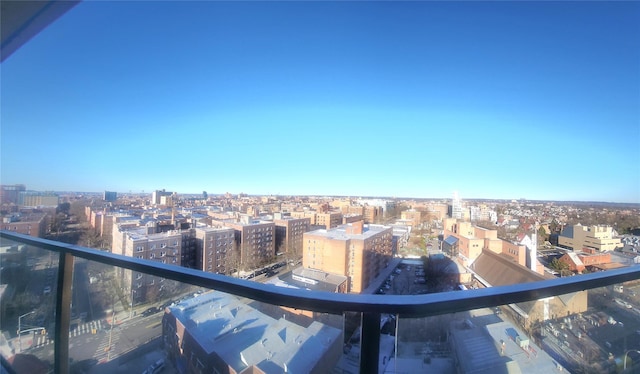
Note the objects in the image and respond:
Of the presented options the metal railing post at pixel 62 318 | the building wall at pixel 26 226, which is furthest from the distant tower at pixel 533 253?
the building wall at pixel 26 226

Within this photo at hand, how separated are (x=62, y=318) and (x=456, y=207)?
8.52 m

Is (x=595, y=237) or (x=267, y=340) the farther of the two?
(x=595, y=237)

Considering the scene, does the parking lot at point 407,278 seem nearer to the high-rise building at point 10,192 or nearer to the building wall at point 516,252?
the building wall at point 516,252

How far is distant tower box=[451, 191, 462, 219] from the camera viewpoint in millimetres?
7535

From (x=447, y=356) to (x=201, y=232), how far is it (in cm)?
483

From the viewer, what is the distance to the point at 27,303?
4.04 feet

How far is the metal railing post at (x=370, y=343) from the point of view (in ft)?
1.59

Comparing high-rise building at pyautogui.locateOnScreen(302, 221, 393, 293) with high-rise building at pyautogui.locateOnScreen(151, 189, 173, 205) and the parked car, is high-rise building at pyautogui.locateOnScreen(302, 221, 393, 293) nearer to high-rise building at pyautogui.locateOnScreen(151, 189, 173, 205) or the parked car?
the parked car

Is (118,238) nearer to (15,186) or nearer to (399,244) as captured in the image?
(15,186)

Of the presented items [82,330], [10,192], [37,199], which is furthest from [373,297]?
[37,199]

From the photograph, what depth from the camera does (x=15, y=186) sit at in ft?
11.8

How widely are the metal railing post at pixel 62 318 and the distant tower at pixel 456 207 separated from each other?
8076 millimetres

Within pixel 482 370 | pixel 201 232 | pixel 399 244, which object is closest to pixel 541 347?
pixel 482 370

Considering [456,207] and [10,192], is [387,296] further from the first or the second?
[456,207]
